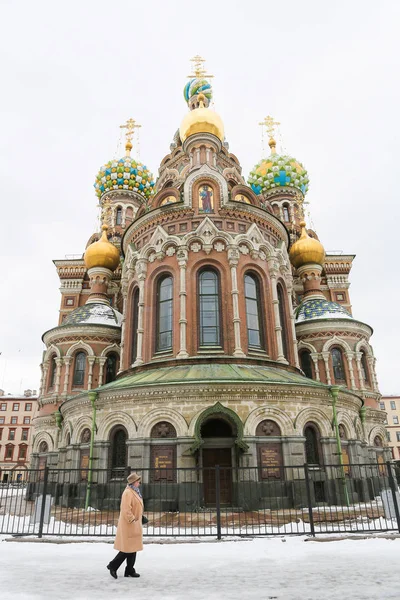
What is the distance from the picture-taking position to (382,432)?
81.8ft

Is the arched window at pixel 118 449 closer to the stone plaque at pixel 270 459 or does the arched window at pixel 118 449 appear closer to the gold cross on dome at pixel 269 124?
the stone plaque at pixel 270 459

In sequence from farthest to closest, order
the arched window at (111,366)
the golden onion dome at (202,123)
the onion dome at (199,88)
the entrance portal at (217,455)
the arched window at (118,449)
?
1. the onion dome at (199,88)
2. the golden onion dome at (202,123)
3. the arched window at (111,366)
4. the arched window at (118,449)
5. the entrance portal at (217,455)

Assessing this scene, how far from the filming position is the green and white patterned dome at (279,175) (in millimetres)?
39312

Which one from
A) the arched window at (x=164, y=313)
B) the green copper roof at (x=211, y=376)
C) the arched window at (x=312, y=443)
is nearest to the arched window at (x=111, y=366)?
the arched window at (x=164, y=313)

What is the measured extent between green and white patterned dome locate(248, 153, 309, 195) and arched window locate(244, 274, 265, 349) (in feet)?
68.6

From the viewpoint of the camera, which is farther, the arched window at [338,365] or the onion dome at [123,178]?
the onion dome at [123,178]

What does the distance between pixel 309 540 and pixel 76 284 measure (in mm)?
26713

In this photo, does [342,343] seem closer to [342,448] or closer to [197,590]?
[342,448]

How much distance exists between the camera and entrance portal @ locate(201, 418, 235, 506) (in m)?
14.9

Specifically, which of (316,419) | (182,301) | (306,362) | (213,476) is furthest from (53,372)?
(316,419)

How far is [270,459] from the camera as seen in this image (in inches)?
594

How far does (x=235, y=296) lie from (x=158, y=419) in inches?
256

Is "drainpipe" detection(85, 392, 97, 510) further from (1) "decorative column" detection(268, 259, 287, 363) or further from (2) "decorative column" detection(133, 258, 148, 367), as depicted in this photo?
(1) "decorative column" detection(268, 259, 287, 363)

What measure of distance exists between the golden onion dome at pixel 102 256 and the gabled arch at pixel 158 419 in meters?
16.5
